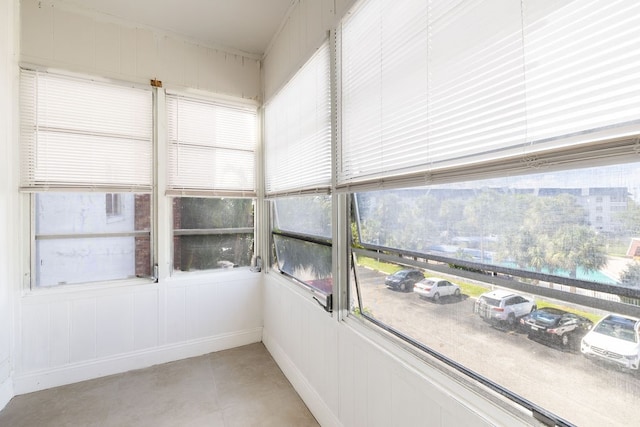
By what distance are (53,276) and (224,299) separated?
1456 mm

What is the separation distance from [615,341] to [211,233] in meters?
3.01

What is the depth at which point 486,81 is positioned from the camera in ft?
3.15

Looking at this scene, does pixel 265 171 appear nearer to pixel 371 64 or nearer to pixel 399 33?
pixel 371 64

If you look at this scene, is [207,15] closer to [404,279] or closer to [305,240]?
[305,240]

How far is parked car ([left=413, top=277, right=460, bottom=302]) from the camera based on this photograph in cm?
116

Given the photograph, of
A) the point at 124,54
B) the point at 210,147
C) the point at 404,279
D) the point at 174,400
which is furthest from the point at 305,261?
the point at 124,54

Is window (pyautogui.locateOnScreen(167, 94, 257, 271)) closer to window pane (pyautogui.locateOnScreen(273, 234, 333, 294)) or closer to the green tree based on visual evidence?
window pane (pyautogui.locateOnScreen(273, 234, 333, 294))

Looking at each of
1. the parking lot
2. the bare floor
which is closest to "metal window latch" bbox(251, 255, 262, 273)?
the bare floor

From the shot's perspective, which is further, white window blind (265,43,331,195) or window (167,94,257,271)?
window (167,94,257,271)

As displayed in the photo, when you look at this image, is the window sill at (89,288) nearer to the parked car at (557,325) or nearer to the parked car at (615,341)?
the parked car at (557,325)

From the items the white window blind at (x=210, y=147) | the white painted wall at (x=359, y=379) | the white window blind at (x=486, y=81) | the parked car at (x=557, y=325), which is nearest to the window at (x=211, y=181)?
the white window blind at (x=210, y=147)

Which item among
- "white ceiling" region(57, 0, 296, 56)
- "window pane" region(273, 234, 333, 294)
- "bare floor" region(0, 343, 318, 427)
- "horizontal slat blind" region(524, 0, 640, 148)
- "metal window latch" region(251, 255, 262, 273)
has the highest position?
"white ceiling" region(57, 0, 296, 56)

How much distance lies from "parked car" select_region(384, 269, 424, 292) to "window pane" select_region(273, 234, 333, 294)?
60cm

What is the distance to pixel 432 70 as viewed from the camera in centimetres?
115
